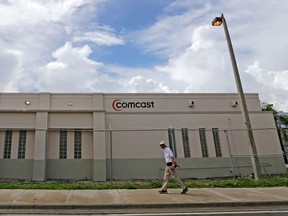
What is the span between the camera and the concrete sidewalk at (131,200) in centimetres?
680

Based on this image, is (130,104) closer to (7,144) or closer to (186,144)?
(186,144)

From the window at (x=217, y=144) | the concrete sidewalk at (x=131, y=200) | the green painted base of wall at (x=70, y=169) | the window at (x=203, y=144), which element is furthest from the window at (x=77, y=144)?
the window at (x=217, y=144)

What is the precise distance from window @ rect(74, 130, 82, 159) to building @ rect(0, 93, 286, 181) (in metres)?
0.04

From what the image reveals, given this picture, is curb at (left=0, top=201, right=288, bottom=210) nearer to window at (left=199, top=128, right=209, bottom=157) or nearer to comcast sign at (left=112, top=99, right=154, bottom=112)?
window at (left=199, top=128, right=209, bottom=157)

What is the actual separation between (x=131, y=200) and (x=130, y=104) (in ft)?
38.3

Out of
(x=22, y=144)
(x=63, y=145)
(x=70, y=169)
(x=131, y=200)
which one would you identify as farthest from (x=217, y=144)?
(x=22, y=144)

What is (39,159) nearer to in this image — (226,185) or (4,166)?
(4,166)

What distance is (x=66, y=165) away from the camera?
16672mm

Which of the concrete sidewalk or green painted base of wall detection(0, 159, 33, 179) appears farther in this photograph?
green painted base of wall detection(0, 159, 33, 179)

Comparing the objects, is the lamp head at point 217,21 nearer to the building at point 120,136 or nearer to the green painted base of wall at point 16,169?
the building at point 120,136

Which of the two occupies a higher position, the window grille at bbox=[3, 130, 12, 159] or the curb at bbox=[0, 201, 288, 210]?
the window grille at bbox=[3, 130, 12, 159]

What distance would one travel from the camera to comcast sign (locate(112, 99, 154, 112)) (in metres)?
18.6

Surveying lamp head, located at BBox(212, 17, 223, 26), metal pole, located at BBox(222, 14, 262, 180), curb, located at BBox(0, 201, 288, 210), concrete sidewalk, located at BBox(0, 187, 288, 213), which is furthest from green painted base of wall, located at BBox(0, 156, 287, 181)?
curb, located at BBox(0, 201, 288, 210)

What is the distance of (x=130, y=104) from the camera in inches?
741
